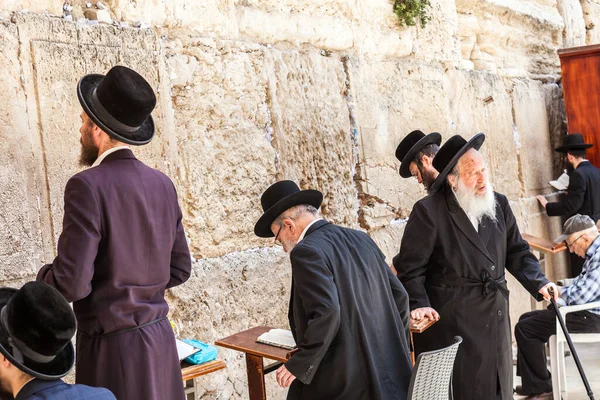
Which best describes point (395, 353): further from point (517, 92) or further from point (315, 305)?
point (517, 92)

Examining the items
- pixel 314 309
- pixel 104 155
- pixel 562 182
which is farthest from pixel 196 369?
pixel 562 182

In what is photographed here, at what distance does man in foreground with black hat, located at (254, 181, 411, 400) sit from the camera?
3.09 meters

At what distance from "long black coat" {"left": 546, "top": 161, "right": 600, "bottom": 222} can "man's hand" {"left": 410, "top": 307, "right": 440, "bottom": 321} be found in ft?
12.9

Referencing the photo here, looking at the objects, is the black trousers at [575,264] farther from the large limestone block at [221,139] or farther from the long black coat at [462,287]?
the large limestone block at [221,139]

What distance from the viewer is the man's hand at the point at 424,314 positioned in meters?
4.05

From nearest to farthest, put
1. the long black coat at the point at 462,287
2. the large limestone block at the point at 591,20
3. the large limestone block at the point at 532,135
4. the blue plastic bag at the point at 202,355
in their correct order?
the blue plastic bag at the point at 202,355 < the long black coat at the point at 462,287 < the large limestone block at the point at 532,135 < the large limestone block at the point at 591,20

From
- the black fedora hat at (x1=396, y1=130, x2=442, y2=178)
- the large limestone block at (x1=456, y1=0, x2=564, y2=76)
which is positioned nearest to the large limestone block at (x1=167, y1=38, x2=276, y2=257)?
the black fedora hat at (x1=396, y1=130, x2=442, y2=178)

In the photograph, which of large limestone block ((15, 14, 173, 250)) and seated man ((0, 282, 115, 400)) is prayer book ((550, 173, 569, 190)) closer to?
large limestone block ((15, 14, 173, 250))

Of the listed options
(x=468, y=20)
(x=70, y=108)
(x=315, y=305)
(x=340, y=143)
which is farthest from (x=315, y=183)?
(x=468, y=20)

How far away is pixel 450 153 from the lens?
14.6 feet

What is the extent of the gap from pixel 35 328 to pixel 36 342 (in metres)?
0.05

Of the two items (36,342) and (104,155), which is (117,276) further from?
(36,342)

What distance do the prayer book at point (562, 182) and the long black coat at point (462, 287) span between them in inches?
152

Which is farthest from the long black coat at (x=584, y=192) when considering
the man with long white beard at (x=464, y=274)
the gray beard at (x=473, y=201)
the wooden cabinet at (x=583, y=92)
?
the gray beard at (x=473, y=201)
